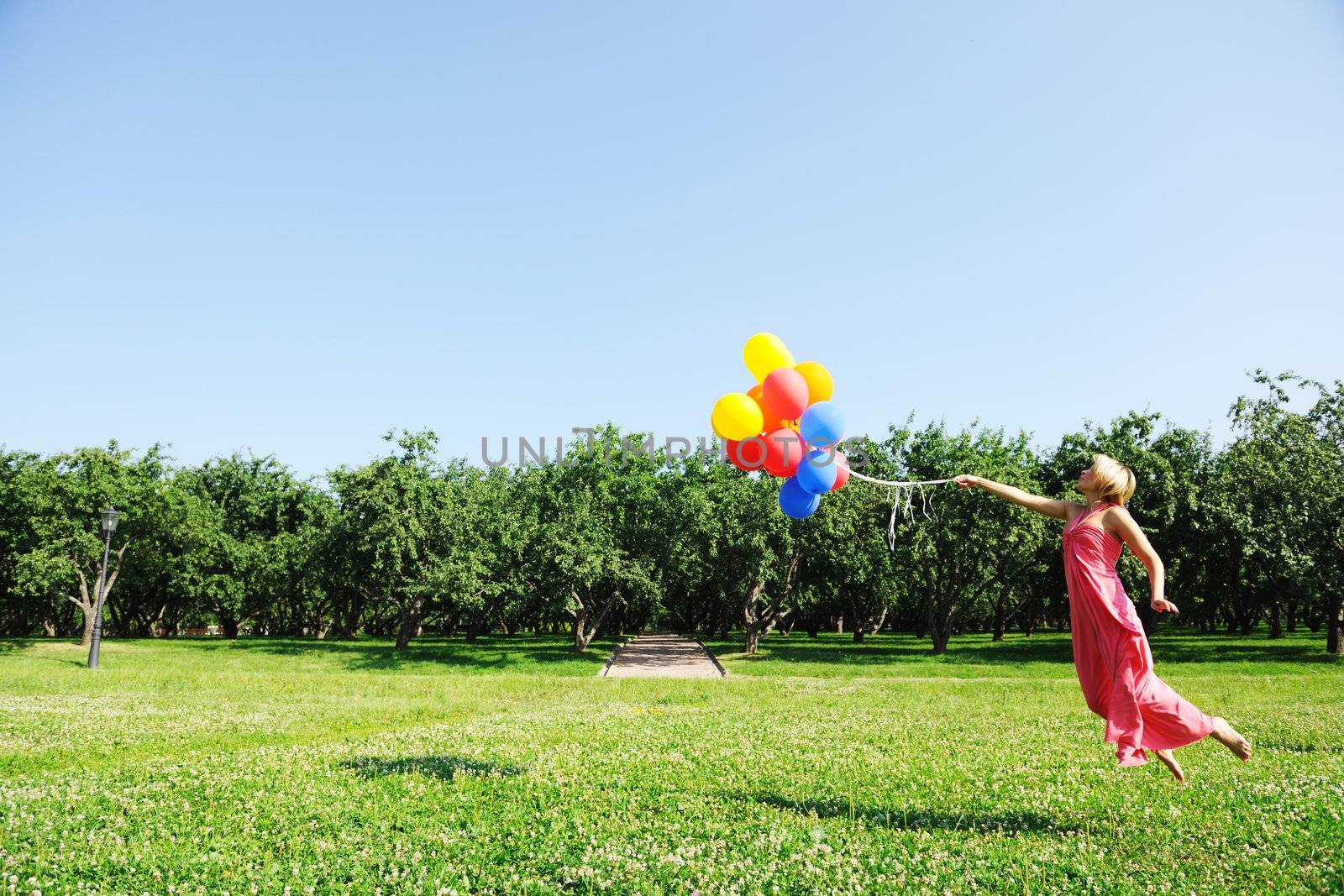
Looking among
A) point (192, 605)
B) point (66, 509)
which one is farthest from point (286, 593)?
point (66, 509)

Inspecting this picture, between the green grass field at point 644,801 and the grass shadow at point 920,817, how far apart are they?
1.4 inches

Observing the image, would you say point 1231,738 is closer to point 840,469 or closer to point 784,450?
point 840,469

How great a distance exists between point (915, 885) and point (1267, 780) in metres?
5.98

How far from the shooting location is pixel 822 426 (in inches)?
386

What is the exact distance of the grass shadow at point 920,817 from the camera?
7.65 metres

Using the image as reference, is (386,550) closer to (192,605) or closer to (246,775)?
(246,775)

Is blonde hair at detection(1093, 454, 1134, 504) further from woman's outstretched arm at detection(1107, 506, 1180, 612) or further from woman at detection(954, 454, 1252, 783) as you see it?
woman's outstretched arm at detection(1107, 506, 1180, 612)

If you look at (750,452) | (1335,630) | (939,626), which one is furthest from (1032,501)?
(1335,630)

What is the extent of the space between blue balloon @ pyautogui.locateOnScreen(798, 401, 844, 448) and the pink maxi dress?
3023 millimetres

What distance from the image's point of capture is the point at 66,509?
42.3 meters

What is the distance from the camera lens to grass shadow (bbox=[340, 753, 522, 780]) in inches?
382

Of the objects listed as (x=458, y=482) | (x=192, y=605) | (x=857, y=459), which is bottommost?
(x=192, y=605)

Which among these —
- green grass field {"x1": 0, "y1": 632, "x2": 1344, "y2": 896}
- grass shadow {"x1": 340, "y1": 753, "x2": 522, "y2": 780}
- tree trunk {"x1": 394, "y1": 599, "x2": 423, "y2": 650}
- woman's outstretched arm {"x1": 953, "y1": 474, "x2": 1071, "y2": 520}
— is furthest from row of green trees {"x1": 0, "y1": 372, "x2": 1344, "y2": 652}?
woman's outstretched arm {"x1": 953, "y1": 474, "x2": 1071, "y2": 520}

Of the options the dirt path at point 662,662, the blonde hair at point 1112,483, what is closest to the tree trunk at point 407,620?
the dirt path at point 662,662
